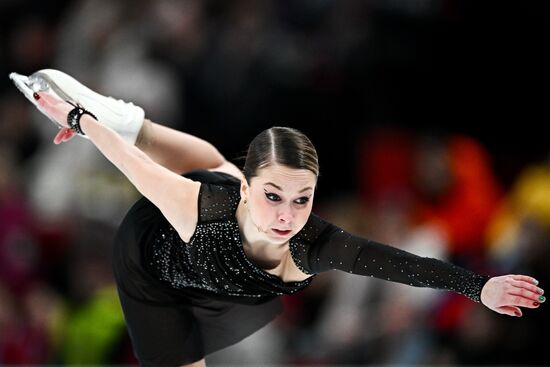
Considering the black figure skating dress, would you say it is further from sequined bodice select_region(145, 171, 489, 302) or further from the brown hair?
A: the brown hair

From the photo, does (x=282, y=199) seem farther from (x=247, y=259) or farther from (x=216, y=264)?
(x=216, y=264)

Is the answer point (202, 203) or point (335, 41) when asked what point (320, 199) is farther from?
point (202, 203)

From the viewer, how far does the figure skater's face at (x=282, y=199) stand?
156 inches

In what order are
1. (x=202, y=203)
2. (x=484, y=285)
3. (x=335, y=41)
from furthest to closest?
(x=335, y=41), (x=202, y=203), (x=484, y=285)

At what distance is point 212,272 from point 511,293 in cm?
119

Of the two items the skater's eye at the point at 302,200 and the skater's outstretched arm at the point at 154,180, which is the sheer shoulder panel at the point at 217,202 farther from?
the skater's eye at the point at 302,200

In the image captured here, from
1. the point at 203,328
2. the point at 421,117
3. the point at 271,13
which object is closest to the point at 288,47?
the point at 271,13

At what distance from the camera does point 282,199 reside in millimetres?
3990

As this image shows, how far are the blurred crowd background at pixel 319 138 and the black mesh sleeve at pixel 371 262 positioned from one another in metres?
2.92

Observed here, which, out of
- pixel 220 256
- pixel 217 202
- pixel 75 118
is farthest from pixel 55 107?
pixel 220 256

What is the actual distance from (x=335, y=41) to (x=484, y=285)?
509 cm

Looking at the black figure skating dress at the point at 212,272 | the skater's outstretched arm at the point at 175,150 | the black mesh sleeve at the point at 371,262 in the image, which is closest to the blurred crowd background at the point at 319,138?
the black figure skating dress at the point at 212,272

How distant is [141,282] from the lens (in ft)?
15.2

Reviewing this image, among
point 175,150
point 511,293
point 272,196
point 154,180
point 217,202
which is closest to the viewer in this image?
point 511,293
